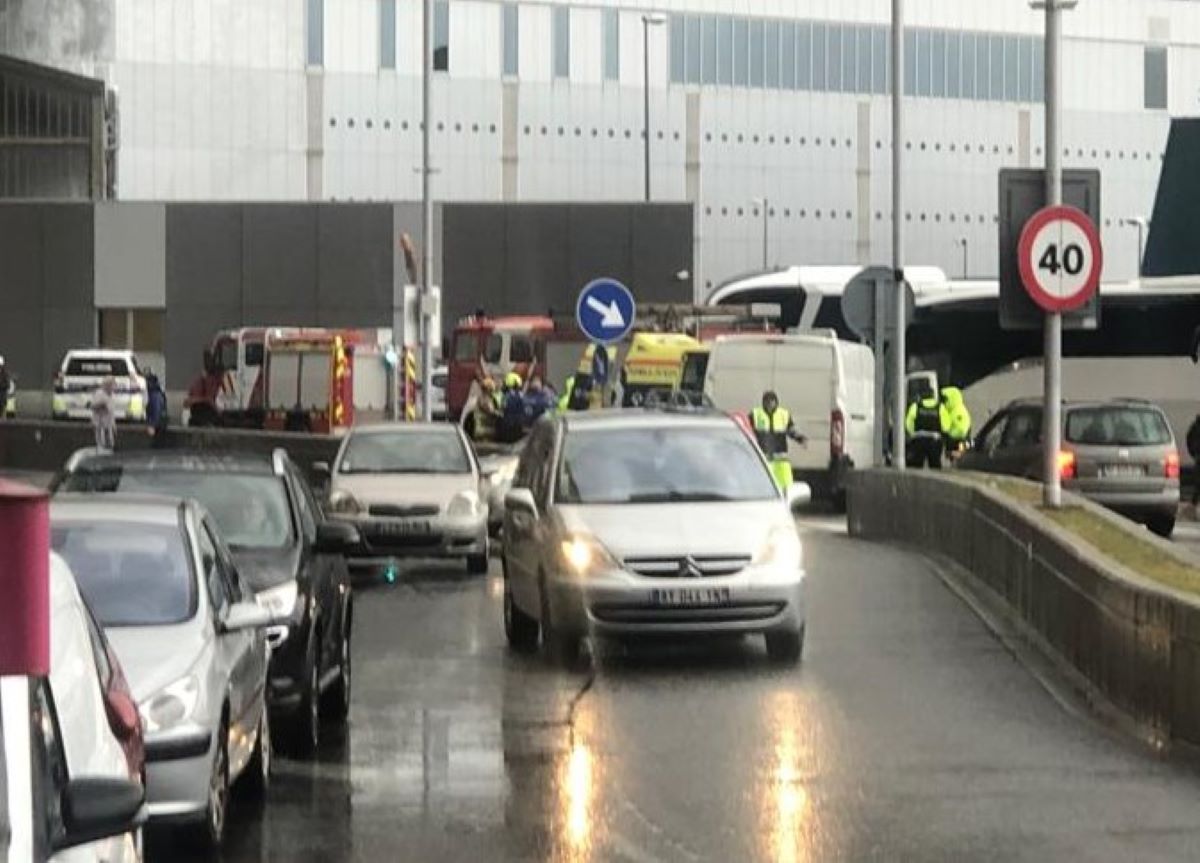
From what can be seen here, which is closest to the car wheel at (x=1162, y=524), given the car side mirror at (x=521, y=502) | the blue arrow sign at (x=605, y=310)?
the blue arrow sign at (x=605, y=310)

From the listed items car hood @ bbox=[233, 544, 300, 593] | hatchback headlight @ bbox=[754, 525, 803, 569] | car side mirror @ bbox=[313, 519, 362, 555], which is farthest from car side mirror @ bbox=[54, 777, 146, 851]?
hatchback headlight @ bbox=[754, 525, 803, 569]

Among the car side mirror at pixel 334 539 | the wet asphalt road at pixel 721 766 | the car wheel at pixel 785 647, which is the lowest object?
the wet asphalt road at pixel 721 766

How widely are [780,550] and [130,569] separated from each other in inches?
252

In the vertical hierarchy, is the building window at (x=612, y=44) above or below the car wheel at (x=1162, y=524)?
above

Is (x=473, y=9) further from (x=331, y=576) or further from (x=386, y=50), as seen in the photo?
(x=331, y=576)

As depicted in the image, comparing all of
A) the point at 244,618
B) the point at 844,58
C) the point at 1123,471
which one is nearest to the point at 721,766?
the point at 244,618

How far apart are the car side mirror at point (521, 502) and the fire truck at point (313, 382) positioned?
30.3m

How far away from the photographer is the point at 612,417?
18.4 metres

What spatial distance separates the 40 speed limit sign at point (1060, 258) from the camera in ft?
57.7

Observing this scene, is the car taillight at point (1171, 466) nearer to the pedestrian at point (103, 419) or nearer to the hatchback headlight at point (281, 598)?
the hatchback headlight at point (281, 598)

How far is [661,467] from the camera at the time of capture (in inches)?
694

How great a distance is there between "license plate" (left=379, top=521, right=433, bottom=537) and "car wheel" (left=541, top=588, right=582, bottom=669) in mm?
7459

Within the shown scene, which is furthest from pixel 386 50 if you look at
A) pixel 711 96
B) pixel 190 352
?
pixel 190 352

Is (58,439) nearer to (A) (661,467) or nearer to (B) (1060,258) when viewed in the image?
(A) (661,467)
